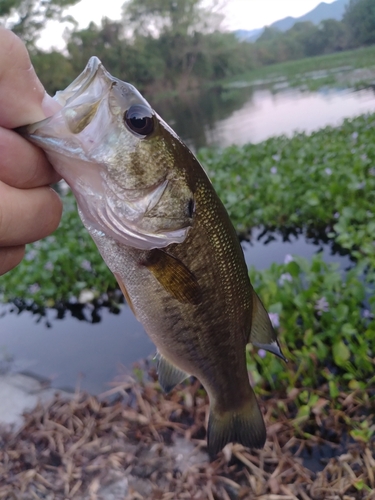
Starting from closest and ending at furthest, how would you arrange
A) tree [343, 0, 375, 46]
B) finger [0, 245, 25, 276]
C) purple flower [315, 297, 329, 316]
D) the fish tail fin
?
finger [0, 245, 25, 276] < the fish tail fin < purple flower [315, 297, 329, 316] < tree [343, 0, 375, 46]

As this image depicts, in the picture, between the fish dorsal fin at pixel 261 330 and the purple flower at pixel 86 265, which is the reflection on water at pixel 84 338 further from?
the fish dorsal fin at pixel 261 330

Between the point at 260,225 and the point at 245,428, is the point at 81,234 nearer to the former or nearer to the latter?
the point at 260,225

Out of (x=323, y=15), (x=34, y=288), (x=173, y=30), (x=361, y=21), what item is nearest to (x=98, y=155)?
(x=34, y=288)

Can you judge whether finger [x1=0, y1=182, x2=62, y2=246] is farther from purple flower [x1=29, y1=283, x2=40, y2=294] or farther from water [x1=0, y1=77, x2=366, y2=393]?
purple flower [x1=29, y1=283, x2=40, y2=294]

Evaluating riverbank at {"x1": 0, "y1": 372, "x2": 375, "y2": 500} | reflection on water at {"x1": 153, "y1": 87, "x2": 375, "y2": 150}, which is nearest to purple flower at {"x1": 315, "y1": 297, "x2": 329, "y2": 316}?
riverbank at {"x1": 0, "y1": 372, "x2": 375, "y2": 500}

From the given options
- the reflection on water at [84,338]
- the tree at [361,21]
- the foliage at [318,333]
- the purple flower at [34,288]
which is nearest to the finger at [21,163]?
the foliage at [318,333]

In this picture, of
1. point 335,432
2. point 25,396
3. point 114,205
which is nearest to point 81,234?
point 25,396
